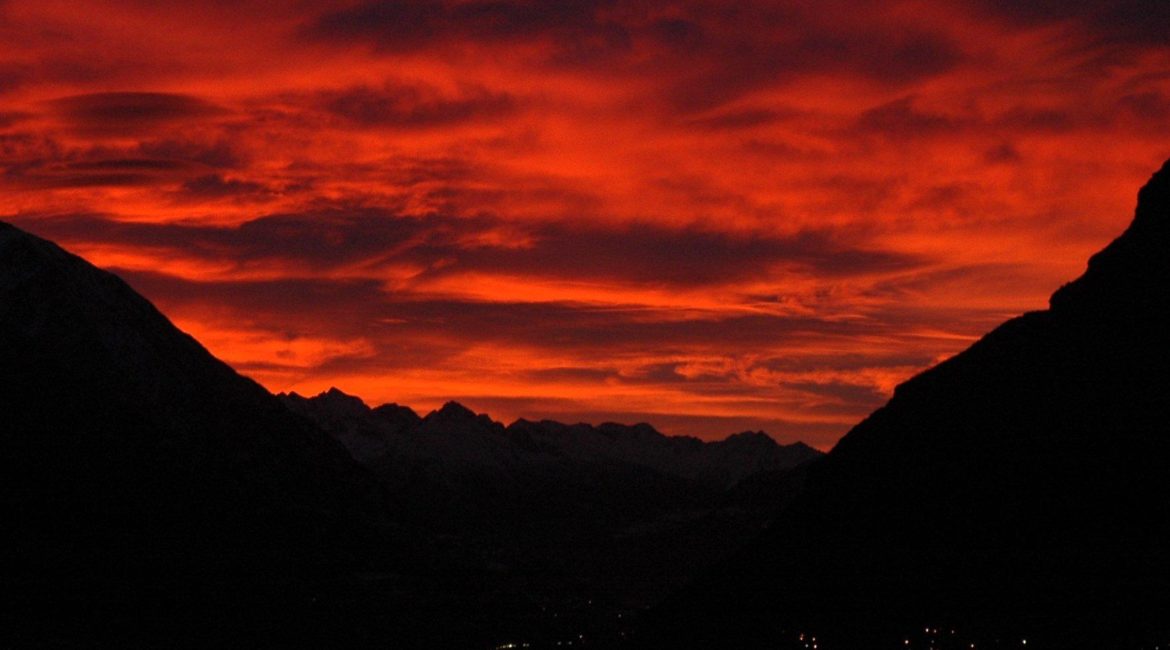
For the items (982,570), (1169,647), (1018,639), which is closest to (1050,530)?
(982,570)

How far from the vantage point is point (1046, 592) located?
181 meters

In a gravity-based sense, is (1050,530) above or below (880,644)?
above

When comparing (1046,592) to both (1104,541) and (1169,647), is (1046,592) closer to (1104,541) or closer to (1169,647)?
(1104,541)

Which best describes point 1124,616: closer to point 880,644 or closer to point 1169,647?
point 1169,647

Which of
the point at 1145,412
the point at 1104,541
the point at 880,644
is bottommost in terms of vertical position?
the point at 880,644

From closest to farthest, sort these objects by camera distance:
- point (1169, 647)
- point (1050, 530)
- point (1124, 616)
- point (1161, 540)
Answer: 1. point (1169, 647)
2. point (1124, 616)
3. point (1161, 540)
4. point (1050, 530)

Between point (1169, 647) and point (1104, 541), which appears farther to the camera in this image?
point (1104, 541)

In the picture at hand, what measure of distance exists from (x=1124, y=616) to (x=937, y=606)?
35.6 metres

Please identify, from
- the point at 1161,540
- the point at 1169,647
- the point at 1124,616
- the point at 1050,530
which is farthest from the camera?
the point at 1050,530

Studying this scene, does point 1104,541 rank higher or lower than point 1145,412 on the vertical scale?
lower

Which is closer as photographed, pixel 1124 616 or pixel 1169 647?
pixel 1169 647

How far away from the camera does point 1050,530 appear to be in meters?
196

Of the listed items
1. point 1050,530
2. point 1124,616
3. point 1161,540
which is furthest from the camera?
point 1050,530

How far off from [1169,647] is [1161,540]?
26704mm
